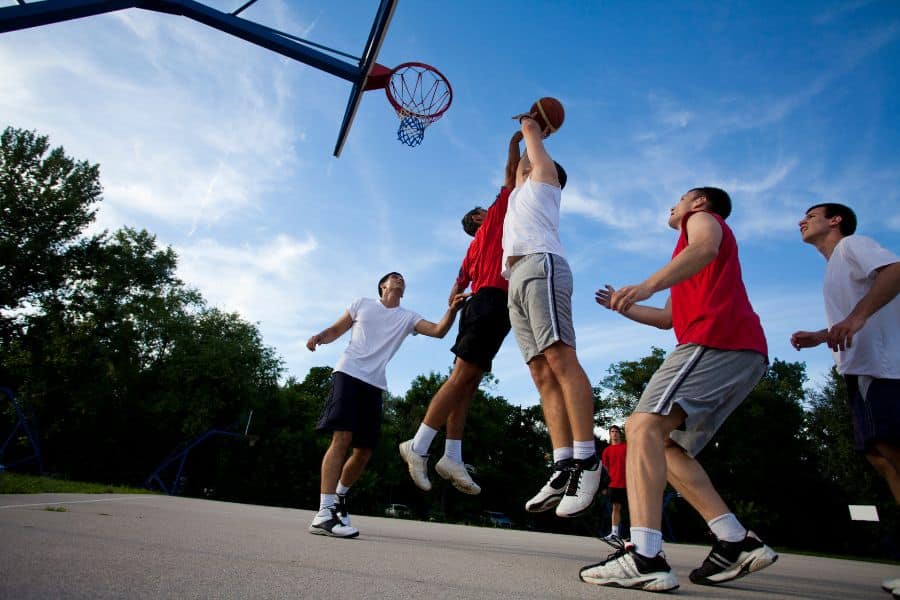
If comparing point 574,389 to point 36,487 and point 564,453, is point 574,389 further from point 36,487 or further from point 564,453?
point 36,487

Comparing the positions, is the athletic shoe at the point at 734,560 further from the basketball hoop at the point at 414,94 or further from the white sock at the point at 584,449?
the basketball hoop at the point at 414,94

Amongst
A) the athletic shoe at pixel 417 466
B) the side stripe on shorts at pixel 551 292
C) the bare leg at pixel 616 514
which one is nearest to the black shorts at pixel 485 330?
the athletic shoe at pixel 417 466

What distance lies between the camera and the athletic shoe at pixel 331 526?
519 cm

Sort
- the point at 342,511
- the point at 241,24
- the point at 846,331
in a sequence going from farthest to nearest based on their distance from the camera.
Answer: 1. the point at 241,24
2. the point at 342,511
3. the point at 846,331

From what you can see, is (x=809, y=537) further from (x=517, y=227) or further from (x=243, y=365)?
(x=517, y=227)

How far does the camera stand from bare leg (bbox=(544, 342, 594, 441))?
362cm

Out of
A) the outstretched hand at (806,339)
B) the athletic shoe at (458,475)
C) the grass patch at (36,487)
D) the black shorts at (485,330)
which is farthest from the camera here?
the grass patch at (36,487)

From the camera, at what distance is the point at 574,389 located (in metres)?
3.62

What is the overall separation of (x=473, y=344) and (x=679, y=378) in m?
2.04

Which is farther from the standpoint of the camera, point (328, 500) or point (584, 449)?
point (328, 500)

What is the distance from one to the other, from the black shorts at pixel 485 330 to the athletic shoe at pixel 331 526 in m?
1.94

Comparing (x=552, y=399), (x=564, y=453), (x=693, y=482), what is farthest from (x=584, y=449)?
(x=693, y=482)

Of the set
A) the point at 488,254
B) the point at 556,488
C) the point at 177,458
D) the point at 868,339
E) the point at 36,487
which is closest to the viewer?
the point at 556,488

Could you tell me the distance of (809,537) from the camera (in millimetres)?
40031
